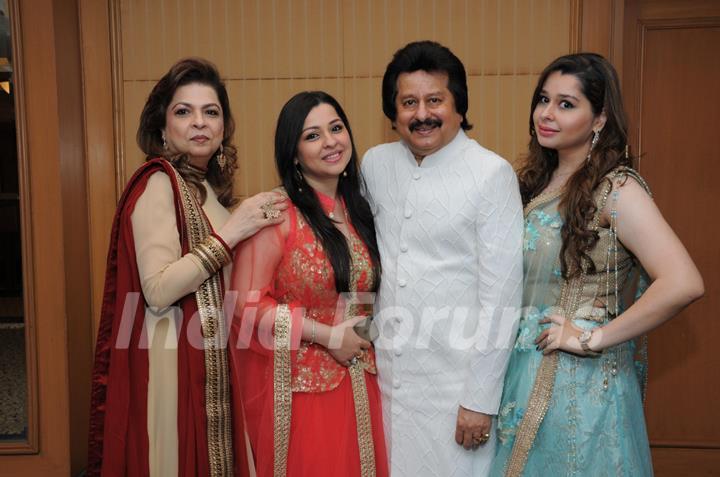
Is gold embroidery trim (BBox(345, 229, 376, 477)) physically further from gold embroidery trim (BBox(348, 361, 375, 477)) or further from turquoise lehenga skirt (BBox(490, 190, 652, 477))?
turquoise lehenga skirt (BBox(490, 190, 652, 477))

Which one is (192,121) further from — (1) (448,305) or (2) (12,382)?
(2) (12,382)

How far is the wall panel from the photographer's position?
262cm

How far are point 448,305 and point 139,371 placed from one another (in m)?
0.86

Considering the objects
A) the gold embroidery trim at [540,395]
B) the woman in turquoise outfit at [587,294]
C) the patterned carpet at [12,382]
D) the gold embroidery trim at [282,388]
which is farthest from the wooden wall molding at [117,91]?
the gold embroidery trim at [540,395]

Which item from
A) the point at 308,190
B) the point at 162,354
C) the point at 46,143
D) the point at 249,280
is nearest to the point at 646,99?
the point at 308,190

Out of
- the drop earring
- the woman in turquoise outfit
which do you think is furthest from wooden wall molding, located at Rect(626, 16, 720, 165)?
the drop earring

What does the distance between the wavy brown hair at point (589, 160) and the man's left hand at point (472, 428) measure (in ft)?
1.45

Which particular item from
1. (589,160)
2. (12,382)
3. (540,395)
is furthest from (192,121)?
(12,382)

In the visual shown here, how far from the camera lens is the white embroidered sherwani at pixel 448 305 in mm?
1566

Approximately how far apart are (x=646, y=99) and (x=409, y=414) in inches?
76.5

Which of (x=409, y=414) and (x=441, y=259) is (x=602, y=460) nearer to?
(x=409, y=414)

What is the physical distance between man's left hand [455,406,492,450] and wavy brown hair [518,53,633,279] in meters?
0.44

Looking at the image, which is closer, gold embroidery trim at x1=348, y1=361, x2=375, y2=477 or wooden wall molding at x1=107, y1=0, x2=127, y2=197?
gold embroidery trim at x1=348, y1=361, x2=375, y2=477

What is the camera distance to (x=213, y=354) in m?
1.62
